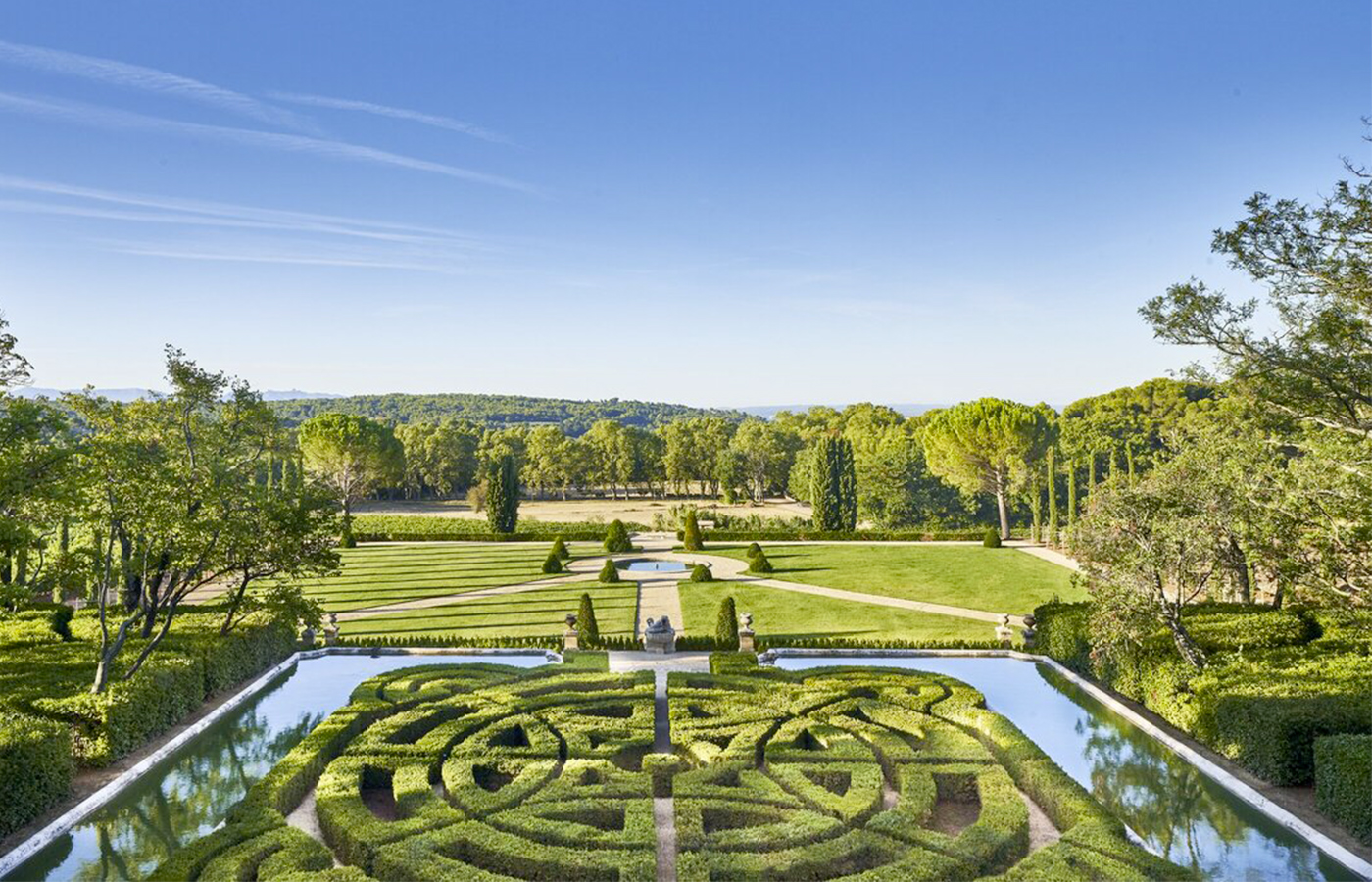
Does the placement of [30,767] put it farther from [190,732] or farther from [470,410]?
[470,410]

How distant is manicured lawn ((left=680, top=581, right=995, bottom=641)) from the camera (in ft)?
77.0

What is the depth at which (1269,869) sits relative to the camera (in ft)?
33.3

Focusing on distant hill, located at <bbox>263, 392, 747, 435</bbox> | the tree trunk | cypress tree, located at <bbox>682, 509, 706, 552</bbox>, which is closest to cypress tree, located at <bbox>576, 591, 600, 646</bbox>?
the tree trunk

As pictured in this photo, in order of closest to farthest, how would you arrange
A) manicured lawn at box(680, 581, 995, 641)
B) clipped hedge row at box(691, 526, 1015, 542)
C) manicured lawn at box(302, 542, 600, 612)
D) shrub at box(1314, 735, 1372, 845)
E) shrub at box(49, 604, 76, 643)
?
shrub at box(1314, 735, 1372, 845) < shrub at box(49, 604, 76, 643) < manicured lawn at box(680, 581, 995, 641) < manicured lawn at box(302, 542, 600, 612) < clipped hedge row at box(691, 526, 1015, 542)

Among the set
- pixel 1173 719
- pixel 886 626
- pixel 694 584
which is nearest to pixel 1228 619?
pixel 1173 719

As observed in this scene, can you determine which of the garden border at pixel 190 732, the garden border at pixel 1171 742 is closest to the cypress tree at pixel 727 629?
the garden border at pixel 1171 742

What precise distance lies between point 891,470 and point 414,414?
114375mm

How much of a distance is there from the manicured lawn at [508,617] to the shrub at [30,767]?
435 inches

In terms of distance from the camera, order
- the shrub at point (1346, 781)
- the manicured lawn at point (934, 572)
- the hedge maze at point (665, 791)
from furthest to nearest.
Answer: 1. the manicured lawn at point (934, 572)
2. the shrub at point (1346, 781)
3. the hedge maze at point (665, 791)

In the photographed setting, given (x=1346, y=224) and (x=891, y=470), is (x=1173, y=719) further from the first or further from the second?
(x=891, y=470)

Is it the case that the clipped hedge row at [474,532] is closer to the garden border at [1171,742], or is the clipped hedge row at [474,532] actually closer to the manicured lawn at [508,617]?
the manicured lawn at [508,617]

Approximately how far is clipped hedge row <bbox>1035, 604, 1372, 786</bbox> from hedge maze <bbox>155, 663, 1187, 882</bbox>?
3.53 meters

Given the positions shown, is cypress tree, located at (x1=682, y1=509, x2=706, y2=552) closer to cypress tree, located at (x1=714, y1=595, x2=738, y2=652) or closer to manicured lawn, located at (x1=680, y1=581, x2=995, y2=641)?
manicured lawn, located at (x1=680, y1=581, x2=995, y2=641)

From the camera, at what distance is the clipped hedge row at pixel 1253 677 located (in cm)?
1258
